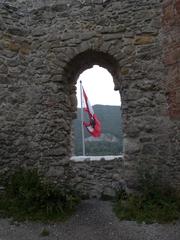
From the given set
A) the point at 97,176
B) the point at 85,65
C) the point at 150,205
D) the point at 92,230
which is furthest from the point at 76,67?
the point at 92,230

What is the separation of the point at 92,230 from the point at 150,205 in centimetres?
104

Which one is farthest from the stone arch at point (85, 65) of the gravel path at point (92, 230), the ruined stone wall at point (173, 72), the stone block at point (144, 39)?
the gravel path at point (92, 230)

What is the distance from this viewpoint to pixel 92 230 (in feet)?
14.1

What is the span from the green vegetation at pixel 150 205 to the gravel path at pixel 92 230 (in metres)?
0.15

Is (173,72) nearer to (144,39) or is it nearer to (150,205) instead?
(144,39)

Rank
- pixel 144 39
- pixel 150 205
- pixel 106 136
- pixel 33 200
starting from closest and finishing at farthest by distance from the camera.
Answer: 1. pixel 150 205
2. pixel 33 200
3. pixel 144 39
4. pixel 106 136

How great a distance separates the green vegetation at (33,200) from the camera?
466cm

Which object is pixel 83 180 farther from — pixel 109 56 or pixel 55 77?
pixel 109 56

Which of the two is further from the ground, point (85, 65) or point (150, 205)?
point (85, 65)

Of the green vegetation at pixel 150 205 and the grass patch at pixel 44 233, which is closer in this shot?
the grass patch at pixel 44 233

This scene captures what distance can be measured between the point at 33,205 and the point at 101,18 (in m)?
3.65

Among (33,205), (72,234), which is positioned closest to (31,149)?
(33,205)

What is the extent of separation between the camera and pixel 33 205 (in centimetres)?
480

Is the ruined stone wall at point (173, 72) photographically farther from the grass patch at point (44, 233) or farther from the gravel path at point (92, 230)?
the grass patch at point (44, 233)
